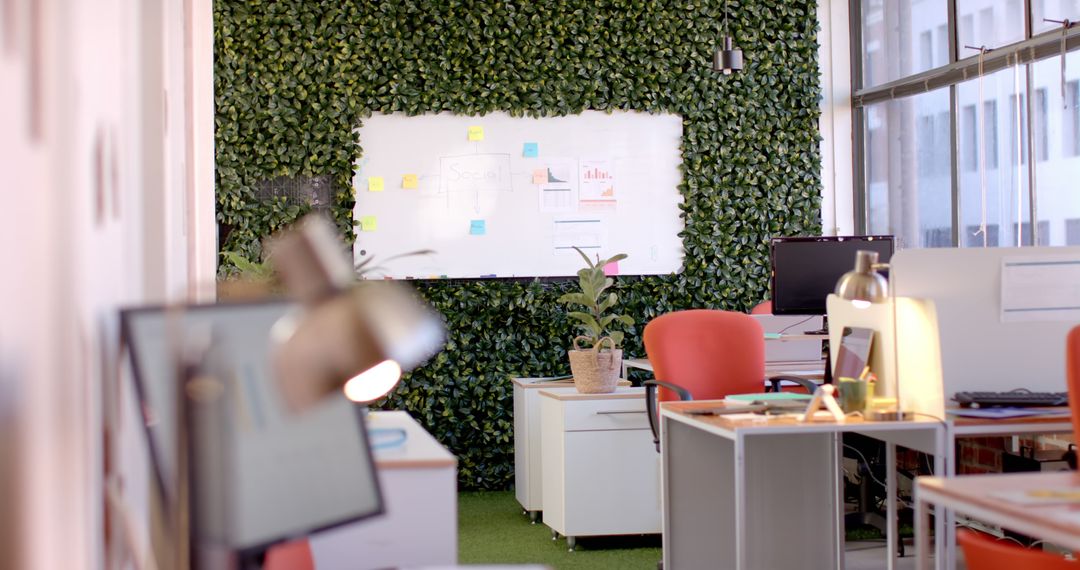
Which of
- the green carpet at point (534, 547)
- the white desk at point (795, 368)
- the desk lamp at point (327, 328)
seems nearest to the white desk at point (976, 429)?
the green carpet at point (534, 547)

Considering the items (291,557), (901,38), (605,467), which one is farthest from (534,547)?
(901,38)

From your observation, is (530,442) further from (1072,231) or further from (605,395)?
(1072,231)

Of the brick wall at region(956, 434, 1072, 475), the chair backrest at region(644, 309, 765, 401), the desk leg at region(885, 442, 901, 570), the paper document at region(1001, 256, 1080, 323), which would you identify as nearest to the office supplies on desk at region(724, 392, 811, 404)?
the desk leg at region(885, 442, 901, 570)

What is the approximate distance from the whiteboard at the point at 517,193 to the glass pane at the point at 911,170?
4.07 ft

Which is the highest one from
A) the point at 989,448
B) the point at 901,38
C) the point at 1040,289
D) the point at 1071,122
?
the point at 901,38

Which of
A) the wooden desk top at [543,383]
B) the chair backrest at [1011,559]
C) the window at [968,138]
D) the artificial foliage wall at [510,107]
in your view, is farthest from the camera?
the artificial foliage wall at [510,107]

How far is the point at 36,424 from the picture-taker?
1228 millimetres

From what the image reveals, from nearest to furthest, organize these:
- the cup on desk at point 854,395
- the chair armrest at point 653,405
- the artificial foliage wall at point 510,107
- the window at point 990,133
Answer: the cup on desk at point 854,395 < the chair armrest at point 653,405 < the window at point 990,133 < the artificial foliage wall at point 510,107

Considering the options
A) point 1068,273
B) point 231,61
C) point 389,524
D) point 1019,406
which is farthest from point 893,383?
point 231,61

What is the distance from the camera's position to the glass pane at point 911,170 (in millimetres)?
6332

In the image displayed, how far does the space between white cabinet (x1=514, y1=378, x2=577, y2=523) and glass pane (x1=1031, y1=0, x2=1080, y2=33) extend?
288 cm

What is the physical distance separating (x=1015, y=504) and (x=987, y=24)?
4384 mm

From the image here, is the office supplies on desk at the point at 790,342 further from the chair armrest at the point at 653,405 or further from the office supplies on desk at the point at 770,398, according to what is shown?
the office supplies on desk at the point at 770,398

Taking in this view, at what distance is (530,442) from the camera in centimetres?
578
